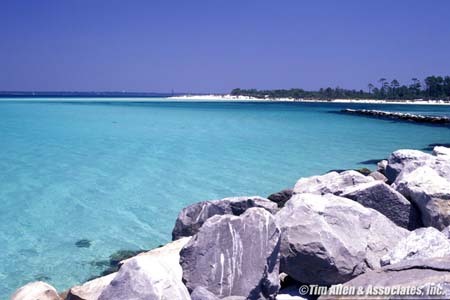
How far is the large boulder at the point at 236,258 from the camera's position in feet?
11.5

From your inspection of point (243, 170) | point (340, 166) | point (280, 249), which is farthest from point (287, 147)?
point (280, 249)

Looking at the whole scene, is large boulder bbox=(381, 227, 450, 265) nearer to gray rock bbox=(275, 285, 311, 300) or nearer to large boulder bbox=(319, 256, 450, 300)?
large boulder bbox=(319, 256, 450, 300)

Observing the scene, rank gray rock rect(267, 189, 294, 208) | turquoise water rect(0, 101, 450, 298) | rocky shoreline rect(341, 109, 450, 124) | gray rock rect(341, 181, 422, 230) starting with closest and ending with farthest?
gray rock rect(341, 181, 422, 230) < turquoise water rect(0, 101, 450, 298) < gray rock rect(267, 189, 294, 208) < rocky shoreline rect(341, 109, 450, 124)

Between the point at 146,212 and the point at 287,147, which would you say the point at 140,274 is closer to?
the point at 146,212

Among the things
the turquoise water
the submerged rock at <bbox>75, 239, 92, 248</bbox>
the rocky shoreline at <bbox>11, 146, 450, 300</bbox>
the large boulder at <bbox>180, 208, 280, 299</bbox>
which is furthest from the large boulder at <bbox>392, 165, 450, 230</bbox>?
the submerged rock at <bbox>75, 239, 92, 248</bbox>

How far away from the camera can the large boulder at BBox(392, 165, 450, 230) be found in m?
4.56

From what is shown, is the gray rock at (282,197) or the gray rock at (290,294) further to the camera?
the gray rock at (282,197)

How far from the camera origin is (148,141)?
19.1 metres

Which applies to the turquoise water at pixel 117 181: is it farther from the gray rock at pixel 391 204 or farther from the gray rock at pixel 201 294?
the gray rock at pixel 391 204

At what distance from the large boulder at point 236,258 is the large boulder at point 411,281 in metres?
0.68

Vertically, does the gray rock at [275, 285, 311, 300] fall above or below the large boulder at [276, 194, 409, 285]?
below

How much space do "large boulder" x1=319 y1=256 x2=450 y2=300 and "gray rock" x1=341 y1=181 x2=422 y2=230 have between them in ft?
5.46

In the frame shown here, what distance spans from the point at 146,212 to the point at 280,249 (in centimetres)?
471

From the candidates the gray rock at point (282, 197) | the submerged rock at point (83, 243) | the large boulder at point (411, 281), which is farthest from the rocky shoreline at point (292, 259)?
Result: the gray rock at point (282, 197)
